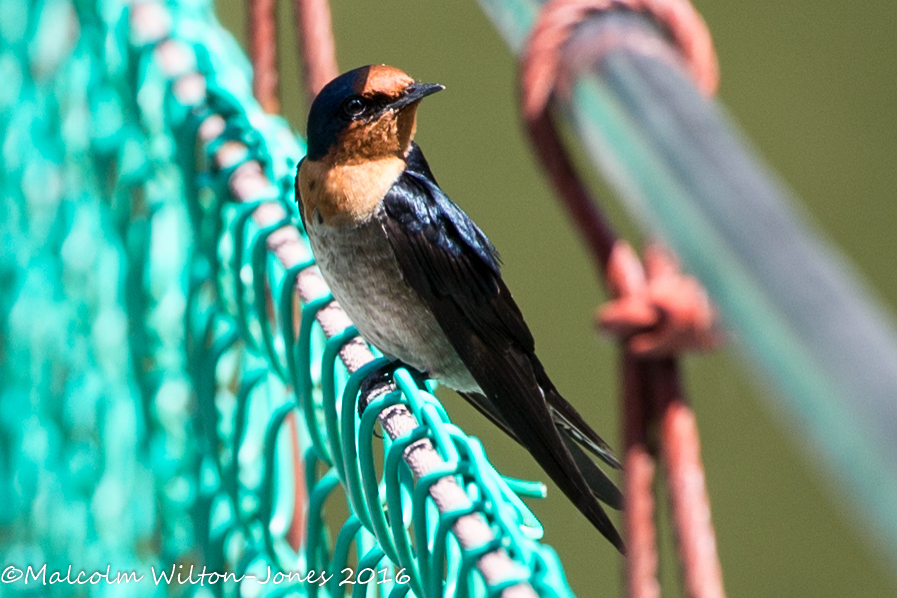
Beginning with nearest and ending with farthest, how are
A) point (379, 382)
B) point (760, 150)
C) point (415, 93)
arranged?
1. point (379, 382)
2. point (415, 93)
3. point (760, 150)

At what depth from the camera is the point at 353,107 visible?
3.44 ft

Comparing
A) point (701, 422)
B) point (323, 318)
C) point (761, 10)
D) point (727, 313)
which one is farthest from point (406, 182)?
point (761, 10)

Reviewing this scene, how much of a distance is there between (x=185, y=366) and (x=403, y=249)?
263 mm

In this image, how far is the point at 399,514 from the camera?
2.13 feet

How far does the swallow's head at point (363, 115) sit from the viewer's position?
1033mm

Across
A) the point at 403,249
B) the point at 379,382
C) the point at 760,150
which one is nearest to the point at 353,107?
the point at 403,249

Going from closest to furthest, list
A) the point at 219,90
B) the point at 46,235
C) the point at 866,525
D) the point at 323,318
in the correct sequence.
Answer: the point at 866,525, the point at 323,318, the point at 219,90, the point at 46,235

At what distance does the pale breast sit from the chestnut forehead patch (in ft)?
0.36

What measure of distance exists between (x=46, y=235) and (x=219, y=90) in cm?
45

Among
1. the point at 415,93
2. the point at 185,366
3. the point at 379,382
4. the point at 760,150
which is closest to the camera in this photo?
the point at 379,382

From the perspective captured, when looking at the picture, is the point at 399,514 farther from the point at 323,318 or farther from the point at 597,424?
the point at 597,424

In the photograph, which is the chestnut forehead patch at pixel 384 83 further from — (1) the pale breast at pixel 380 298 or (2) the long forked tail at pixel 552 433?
(2) the long forked tail at pixel 552 433

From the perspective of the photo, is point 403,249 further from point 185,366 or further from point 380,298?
point 185,366

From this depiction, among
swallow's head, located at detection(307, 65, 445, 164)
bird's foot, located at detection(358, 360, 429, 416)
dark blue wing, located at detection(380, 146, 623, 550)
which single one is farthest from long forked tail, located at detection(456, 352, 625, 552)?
swallow's head, located at detection(307, 65, 445, 164)
